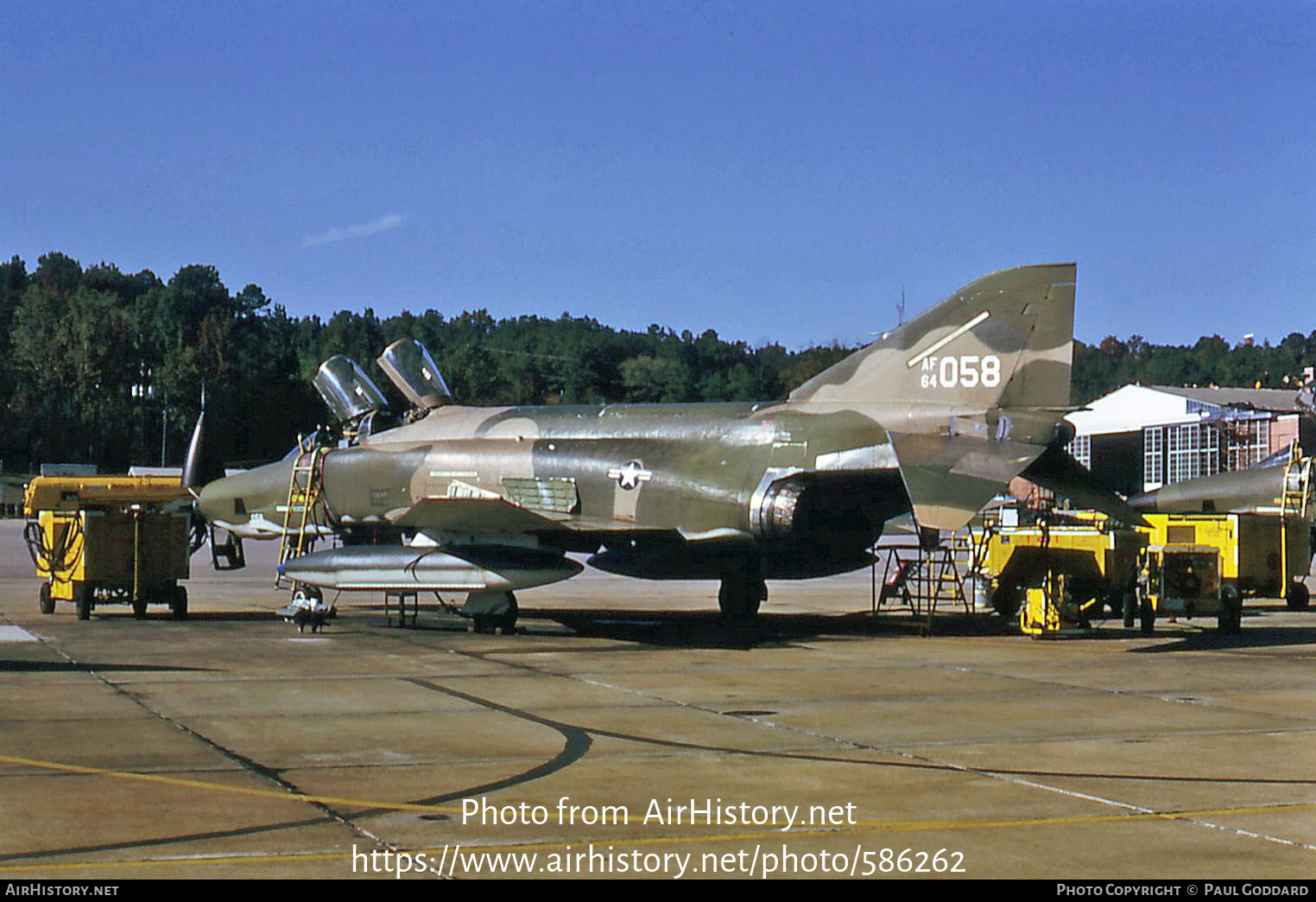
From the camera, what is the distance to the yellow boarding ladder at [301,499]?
19562mm

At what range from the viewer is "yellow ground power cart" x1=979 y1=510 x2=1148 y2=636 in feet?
59.4

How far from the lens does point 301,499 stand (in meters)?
20.2

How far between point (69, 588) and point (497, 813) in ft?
47.3

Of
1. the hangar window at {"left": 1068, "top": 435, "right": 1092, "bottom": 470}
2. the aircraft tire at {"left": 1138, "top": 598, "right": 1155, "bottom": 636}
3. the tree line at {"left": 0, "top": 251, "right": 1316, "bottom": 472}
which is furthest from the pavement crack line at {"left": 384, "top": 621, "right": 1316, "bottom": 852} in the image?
the hangar window at {"left": 1068, "top": 435, "right": 1092, "bottom": 470}

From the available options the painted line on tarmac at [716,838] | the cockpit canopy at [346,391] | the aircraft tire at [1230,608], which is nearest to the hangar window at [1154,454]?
the aircraft tire at [1230,608]

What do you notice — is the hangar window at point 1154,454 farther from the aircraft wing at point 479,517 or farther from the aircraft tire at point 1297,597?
the aircraft wing at point 479,517

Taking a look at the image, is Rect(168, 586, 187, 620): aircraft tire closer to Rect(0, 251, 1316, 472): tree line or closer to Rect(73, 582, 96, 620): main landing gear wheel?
Rect(73, 582, 96, 620): main landing gear wheel

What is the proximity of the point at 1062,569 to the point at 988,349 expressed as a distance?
3977mm

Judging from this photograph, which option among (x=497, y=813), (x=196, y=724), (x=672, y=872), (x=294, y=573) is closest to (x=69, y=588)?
(x=294, y=573)

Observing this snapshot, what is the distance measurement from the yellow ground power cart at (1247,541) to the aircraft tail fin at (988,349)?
16.6 feet

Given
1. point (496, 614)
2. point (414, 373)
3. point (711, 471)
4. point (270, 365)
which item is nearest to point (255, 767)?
point (711, 471)

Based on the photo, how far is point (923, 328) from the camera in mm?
16484

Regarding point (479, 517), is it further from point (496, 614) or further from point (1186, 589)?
point (1186, 589)

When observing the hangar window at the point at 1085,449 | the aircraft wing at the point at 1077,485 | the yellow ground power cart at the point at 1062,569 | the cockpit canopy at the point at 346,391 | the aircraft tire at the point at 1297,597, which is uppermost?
the hangar window at the point at 1085,449
